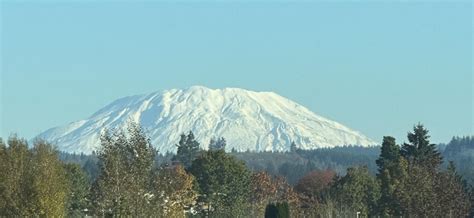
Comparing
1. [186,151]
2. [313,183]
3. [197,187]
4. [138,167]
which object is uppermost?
[186,151]

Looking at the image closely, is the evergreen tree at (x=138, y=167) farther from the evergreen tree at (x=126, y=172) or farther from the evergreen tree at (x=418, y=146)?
the evergreen tree at (x=418, y=146)

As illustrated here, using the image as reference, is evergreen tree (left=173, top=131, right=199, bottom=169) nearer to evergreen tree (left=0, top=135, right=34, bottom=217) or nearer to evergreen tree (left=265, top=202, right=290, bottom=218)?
evergreen tree (left=265, top=202, right=290, bottom=218)

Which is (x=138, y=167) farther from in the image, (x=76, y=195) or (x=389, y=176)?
(x=389, y=176)

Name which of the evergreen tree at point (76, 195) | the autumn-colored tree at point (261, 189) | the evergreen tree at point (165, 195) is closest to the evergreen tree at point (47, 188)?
the evergreen tree at point (165, 195)

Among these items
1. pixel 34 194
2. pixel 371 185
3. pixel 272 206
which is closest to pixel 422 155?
pixel 371 185

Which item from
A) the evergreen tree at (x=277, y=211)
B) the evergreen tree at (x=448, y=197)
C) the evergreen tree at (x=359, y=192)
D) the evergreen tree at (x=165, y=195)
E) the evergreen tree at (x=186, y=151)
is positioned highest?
the evergreen tree at (x=186, y=151)

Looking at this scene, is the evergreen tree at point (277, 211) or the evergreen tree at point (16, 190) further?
the evergreen tree at point (277, 211)

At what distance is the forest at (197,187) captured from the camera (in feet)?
162

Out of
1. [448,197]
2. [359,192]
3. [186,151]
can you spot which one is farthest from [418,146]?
[186,151]

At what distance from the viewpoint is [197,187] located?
278ft

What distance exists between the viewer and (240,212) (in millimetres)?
76250

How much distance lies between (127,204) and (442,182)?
998 inches

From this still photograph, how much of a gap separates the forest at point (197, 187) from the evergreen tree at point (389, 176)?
7 centimetres

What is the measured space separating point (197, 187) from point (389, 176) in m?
12.5
